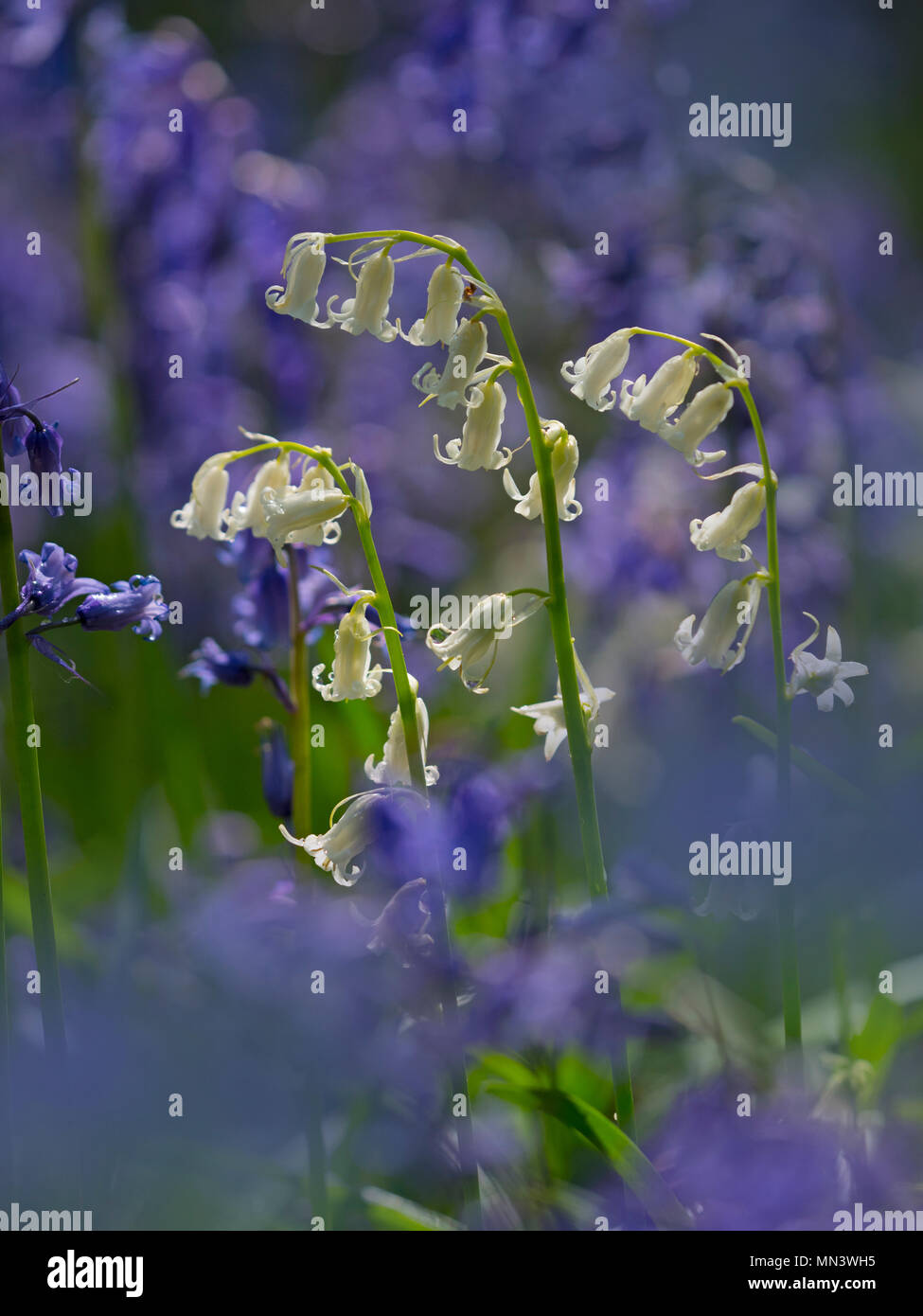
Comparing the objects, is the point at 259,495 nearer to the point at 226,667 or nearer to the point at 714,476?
the point at 226,667

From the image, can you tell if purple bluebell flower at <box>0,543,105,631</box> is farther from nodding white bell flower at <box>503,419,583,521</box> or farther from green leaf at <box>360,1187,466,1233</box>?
green leaf at <box>360,1187,466,1233</box>

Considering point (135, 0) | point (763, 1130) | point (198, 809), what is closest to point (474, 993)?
point (763, 1130)

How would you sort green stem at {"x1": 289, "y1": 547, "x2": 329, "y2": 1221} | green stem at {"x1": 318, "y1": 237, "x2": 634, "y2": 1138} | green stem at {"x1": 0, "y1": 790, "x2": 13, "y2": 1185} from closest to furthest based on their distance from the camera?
green stem at {"x1": 318, "y1": 237, "x2": 634, "y2": 1138} < green stem at {"x1": 0, "y1": 790, "x2": 13, "y2": 1185} < green stem at {"x1": 289, "y1": 547, "x2": 329, "y2": 1221}

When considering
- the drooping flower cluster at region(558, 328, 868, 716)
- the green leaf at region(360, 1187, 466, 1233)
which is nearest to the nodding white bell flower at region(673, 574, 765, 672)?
the drooping flower cluster at region(558, 328, 868, 716)

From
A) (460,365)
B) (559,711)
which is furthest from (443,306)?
(559,711)

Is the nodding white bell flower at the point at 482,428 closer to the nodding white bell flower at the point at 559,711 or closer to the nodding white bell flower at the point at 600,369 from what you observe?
the nodding white bell flower at the point at 600,369
